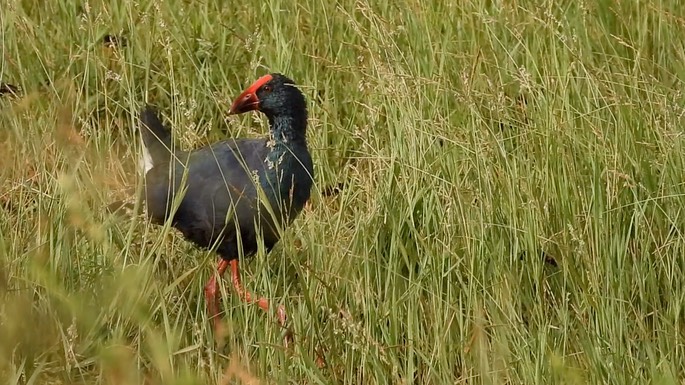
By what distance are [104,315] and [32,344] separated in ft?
1.44

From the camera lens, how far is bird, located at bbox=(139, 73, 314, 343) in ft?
13.3

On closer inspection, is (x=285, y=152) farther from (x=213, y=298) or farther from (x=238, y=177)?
(x=213, y=298)

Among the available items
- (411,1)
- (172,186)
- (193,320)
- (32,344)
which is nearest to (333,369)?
(193,320)

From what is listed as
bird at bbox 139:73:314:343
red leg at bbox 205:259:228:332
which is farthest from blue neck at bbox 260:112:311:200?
red leg at bbox 205:259:228:332

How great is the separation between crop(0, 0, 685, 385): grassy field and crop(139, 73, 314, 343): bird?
0.29 feet

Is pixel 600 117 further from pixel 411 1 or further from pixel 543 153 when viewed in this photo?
pixel 411 1

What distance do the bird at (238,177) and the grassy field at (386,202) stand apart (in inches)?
3.5

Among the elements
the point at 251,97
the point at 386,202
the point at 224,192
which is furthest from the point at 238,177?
the point at 386,202

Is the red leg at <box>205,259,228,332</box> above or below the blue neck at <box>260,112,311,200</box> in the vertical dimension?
below

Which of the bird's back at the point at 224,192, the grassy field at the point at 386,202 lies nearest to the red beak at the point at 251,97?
the bird's back at the point at 224,192

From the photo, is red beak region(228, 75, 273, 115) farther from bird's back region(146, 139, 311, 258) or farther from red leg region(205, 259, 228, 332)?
red leg region(205, 259, 228, 332)

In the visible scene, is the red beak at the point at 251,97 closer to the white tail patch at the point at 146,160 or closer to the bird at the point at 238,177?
the bird at the point at 238,177

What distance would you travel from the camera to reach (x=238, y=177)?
4195 millimetres

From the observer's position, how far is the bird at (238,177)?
4.05 metres
